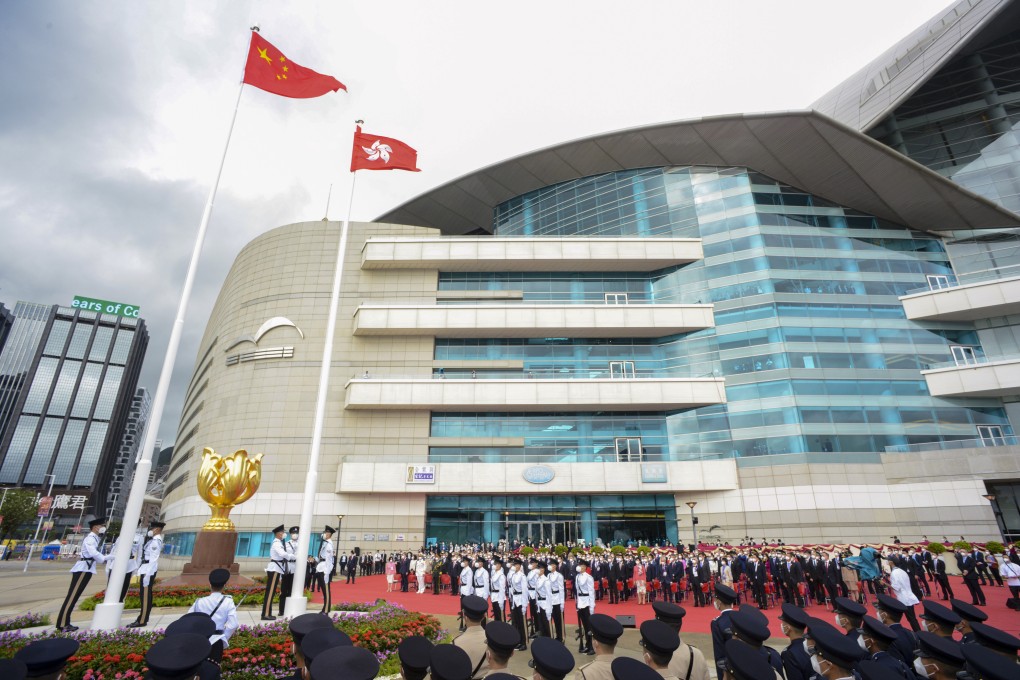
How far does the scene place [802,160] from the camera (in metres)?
36.7

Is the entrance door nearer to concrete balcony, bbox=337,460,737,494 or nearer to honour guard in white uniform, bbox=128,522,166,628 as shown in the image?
concrete balcony, bbox=337,460,737,494

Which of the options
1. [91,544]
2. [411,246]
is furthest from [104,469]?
[91,544]

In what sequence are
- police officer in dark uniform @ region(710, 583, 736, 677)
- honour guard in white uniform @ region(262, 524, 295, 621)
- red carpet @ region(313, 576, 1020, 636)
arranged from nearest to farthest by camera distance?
police officer in dark uniform @ region(710, 583, 736, 677) → honour guard in white uniform @ region(262, 524, 295, 621) → red carpet @ region(313, 576, 1020, 636)

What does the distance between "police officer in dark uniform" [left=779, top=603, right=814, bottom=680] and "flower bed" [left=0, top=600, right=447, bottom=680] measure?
5.81m

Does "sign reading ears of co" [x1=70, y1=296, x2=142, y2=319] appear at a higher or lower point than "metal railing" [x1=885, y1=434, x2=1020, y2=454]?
higher

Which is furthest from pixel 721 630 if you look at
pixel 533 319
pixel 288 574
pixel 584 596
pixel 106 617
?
pixel 533 319

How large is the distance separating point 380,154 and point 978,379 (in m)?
37.8

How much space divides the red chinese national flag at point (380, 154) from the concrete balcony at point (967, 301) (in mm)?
35607

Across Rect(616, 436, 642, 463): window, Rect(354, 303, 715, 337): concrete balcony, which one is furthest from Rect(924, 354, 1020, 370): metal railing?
Rect(616, 436, 642, 463): window

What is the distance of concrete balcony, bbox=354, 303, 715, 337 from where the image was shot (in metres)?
37.0

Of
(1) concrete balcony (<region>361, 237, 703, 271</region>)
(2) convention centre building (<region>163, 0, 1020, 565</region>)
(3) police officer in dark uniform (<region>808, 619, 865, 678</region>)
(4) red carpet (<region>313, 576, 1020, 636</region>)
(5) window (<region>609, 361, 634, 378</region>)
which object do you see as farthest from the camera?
(1) concrete balcony (<region>361, 237, 703, 271</region>)

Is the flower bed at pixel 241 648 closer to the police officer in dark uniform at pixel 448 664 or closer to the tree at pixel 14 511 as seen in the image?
the police officer in dark uniform at pixel 448 664

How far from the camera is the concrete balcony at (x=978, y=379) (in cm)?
3158

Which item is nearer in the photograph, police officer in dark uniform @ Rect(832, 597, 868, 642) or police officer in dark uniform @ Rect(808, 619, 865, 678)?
police officer in dark uniform @ Rect(808, 619, 865, 678)
